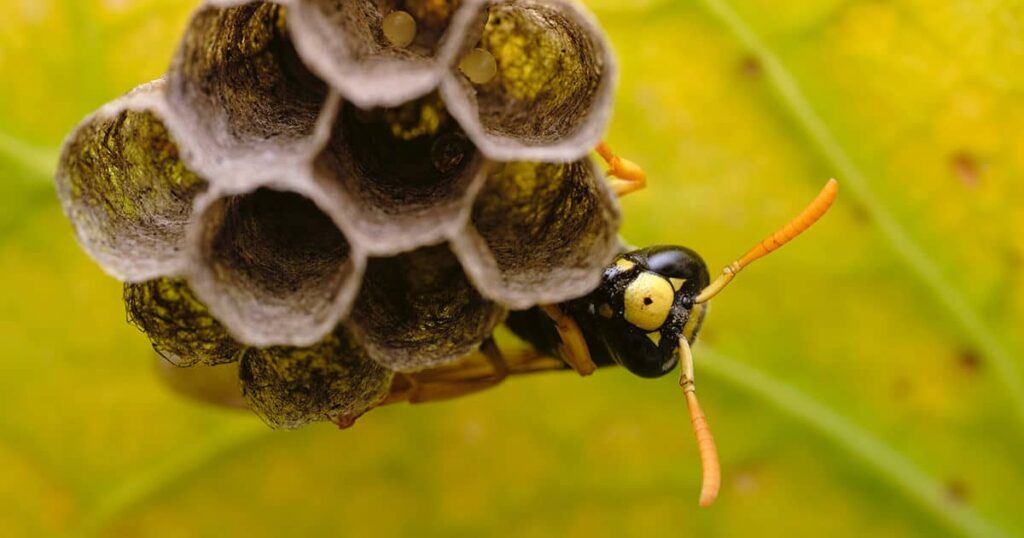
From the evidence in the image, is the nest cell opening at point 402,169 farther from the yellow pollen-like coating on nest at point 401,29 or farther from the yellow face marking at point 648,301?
the yellow face marking at point 648,301

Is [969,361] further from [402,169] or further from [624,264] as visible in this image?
[402,169]

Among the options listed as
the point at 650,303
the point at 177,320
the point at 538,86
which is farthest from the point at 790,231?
the point at 177,320

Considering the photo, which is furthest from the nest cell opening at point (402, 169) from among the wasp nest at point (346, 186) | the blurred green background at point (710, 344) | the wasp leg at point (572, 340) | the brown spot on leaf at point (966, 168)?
the brown spot on leaf at point (966, 168)

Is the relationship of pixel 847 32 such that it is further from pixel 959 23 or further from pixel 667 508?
pixel 667 508

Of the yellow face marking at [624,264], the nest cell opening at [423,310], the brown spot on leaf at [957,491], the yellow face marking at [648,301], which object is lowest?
the brown spot on leaf at [957,491]

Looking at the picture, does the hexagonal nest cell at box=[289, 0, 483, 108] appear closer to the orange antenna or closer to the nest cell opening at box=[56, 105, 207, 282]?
the nest cell opening at box=[56, 105, 207, 282]

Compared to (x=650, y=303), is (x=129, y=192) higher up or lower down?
higher up
